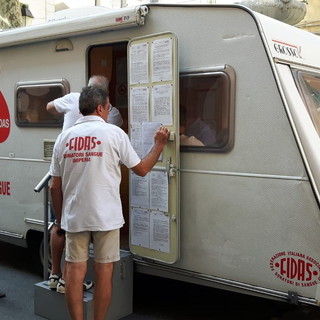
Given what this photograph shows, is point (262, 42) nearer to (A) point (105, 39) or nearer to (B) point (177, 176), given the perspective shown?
(B) point (177, 176)

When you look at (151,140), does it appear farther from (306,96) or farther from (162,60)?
(306,96)

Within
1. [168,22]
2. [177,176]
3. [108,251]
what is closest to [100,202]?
[108,251]

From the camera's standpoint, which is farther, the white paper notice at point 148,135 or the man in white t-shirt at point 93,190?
the white paper notice at point 148,135

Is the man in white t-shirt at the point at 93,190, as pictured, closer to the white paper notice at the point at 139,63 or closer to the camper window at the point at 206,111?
the camper window at the point at 206,111

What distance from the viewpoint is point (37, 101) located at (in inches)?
202

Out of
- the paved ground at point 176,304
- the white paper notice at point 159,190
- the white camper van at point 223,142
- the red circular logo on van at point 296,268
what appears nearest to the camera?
the red circular logo on van at point 296,268

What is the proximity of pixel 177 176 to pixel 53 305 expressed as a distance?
148 centimetres

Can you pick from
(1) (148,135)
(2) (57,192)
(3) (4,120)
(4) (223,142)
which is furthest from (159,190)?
(3) (4,120)

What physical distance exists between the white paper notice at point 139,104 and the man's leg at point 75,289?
1291 mm

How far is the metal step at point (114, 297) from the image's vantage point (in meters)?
3.99

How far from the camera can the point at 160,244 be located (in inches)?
157

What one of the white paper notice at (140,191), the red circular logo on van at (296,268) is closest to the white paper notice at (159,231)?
the white paper notice at (140,191)

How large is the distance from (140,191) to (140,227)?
30 centimetres

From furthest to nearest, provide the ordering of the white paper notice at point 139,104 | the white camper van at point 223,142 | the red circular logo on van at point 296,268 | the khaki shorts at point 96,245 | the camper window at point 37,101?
the camper window at point 37,101 < the white paper notice at point 139,104 < the khaki shorts at point 96,245 < the white camper van at point 223,142 < the red circular logo on van at point 296,268
